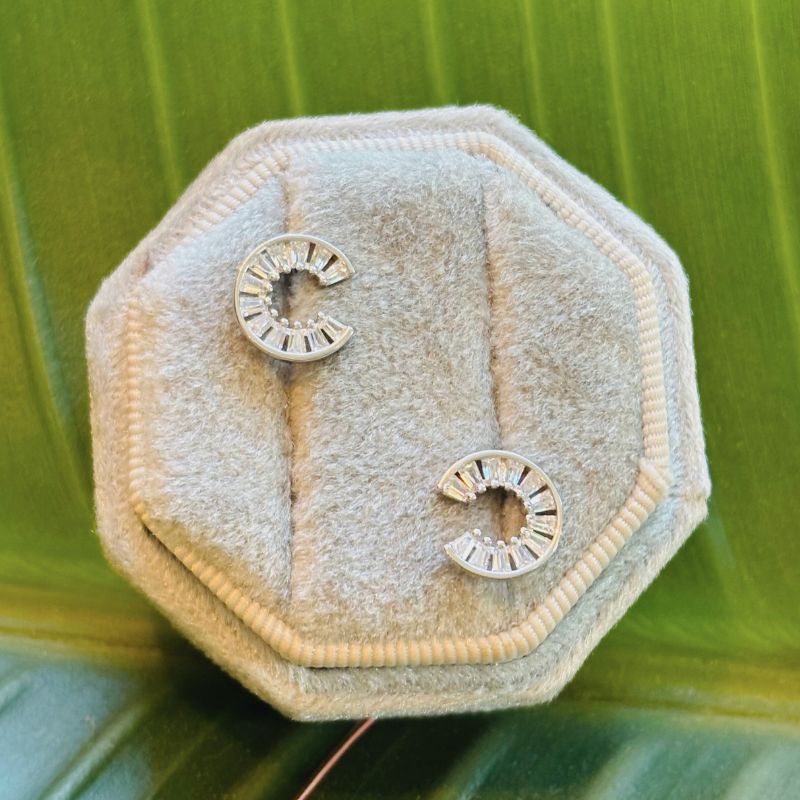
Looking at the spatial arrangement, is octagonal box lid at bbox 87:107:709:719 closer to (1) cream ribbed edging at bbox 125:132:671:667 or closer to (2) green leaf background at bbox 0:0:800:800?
(1) cream ribbed edging at bbox 125:132:671:667

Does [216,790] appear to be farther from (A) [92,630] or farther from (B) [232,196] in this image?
(B) [232,196]

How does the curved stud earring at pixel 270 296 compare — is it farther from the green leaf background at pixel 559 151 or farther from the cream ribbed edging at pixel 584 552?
the green leaf background at pixel 559 151

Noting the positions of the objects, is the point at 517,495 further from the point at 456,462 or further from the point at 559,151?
the point at 559,151

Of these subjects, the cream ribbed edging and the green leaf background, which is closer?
the cream ribbed edging

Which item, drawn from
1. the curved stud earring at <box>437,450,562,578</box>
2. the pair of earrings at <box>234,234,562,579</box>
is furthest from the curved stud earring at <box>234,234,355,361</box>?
the curved stud earring at <box>437,450,562,578</box>

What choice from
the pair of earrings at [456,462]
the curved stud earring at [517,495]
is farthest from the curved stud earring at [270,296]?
the curved stud earring at [517,495]

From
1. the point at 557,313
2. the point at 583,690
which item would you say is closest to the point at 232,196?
the point at 557,313

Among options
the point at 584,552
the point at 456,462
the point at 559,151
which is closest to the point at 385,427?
the point at 456,462
